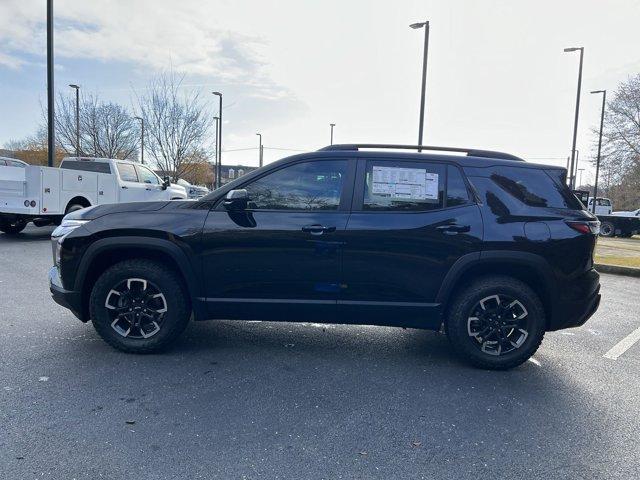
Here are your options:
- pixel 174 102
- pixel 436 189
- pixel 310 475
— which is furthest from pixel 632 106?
pixel 310 475

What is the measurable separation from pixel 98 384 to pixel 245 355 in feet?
4.00

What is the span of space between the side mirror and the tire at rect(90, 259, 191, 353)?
0.80 meters

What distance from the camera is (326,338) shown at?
4.75 meters

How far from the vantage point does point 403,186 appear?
4.01 metres

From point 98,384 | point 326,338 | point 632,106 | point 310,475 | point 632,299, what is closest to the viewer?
point 310,475

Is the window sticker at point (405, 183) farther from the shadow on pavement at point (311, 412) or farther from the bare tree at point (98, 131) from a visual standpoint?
the bare tree at point (98, 131)

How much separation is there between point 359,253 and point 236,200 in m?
1.13

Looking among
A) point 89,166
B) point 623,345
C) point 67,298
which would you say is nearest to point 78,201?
point 89,166

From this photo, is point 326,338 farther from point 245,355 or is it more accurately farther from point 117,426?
point 117,426

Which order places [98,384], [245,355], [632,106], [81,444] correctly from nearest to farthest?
1. [81,444]
2. [98,384]
3. [245,355]
4. [632,106]

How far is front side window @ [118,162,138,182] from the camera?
13.0 meters

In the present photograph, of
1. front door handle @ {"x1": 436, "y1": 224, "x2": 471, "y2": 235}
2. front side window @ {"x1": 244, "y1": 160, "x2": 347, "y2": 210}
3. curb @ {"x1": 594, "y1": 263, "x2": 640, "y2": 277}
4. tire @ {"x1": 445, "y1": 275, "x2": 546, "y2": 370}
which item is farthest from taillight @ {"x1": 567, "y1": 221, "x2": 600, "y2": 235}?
curb @ {"x1": 594, "y1": 263, "x2": 640, "y2": 277}

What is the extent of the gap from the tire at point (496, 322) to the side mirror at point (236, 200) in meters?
2.00

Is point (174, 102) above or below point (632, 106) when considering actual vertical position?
below
